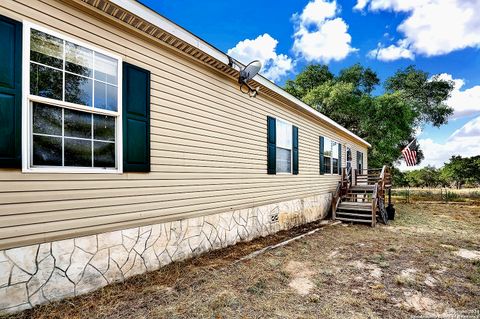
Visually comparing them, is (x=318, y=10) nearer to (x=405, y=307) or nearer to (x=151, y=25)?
(x=151, y=25)

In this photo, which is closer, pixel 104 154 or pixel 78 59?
pixel 78 59

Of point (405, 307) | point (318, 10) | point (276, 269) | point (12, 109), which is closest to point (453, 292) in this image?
point (405, 307)

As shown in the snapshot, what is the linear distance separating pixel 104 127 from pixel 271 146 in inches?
167

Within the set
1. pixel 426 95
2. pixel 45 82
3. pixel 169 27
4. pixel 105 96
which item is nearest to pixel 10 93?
pixel 45 82

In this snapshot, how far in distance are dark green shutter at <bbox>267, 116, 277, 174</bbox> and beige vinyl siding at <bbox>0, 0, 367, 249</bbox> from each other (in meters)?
0.15

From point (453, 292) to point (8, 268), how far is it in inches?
196

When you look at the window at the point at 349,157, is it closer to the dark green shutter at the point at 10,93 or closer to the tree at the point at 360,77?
the tree at the point at 360,77

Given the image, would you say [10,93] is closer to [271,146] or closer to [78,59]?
[78,59]

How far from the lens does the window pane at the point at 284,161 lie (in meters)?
7.05

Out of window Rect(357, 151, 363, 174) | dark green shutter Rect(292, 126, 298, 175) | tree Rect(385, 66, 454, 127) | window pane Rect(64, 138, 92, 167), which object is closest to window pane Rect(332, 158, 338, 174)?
dark green shutter Rect(292, 126, 298, 175)

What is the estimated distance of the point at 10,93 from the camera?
2.37m

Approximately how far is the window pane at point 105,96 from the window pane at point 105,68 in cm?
8

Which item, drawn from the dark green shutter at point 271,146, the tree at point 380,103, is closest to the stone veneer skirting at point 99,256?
the dark green shutter at point 271,146

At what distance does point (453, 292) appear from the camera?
3238 mm
